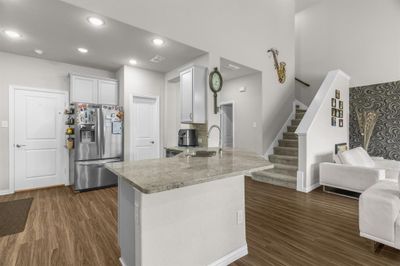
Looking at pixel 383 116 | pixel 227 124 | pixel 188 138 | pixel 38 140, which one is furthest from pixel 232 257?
pixel 383 116

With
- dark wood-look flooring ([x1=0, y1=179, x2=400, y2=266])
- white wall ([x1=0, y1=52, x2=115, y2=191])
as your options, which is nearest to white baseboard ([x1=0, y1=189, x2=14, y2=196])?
white wall ([x1=0, y1=52, x2=115, y2=191])

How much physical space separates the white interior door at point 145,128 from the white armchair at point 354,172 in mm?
3787

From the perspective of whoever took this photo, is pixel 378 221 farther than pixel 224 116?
No

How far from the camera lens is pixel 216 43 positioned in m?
4.05

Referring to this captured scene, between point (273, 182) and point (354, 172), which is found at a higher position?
point (354, 172)

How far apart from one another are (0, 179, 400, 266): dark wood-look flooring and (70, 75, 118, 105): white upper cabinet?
2.14 meters

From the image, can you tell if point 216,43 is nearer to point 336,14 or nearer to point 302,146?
point 302,146

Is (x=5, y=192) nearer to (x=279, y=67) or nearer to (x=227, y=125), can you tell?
(x=227, y=125)

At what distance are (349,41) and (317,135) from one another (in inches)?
143

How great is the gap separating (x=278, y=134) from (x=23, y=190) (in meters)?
6.06

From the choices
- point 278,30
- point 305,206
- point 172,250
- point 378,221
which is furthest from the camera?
point 278,30

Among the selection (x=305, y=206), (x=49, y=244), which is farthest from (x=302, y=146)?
(x=49, y=244)

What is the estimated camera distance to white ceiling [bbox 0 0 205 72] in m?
2.62

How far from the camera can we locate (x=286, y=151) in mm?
5047
